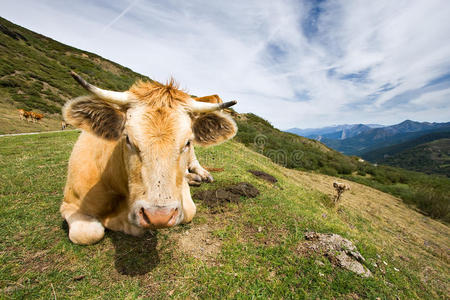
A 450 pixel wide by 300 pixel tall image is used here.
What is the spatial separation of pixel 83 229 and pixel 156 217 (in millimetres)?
1570

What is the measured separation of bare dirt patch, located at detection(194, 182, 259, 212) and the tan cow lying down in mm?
829

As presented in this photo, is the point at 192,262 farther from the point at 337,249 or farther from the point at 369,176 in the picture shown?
the point at 369,176

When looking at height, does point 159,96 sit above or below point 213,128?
above

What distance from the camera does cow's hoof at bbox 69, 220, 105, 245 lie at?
2441mm

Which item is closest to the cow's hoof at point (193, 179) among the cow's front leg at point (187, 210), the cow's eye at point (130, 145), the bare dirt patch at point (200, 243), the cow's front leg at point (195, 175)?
the cow's front leg at point (195, 175)

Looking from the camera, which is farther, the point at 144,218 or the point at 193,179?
the point at 193,179

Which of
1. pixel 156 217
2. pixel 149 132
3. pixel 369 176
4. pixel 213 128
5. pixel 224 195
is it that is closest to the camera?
pixel 156 217

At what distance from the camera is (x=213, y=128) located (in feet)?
9.22

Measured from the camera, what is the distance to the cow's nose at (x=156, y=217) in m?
1.68

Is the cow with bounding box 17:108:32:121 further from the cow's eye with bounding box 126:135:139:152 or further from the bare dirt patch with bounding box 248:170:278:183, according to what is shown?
the cow's eye with bounding box 126:135:139:152

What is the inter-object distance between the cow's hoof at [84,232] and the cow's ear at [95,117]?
1255 millimetres

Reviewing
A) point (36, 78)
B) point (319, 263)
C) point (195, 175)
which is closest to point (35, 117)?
point (36, 78)

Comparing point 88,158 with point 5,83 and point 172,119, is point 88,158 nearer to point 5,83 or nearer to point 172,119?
point 172,119

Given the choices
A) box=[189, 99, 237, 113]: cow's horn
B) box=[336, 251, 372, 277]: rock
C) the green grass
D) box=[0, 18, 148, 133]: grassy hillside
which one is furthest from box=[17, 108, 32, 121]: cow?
box=[336, 251, 372, 277]: rock
